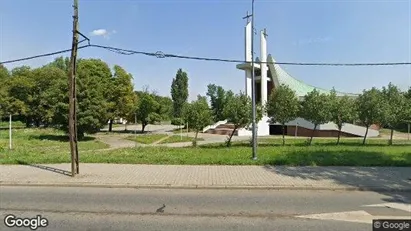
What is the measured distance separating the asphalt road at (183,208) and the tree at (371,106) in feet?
66.8

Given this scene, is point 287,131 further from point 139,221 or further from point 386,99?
point 139,221

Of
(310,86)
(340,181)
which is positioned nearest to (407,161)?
(340,181)

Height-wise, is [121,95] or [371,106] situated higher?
[121,95]

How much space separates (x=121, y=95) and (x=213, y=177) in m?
36.0

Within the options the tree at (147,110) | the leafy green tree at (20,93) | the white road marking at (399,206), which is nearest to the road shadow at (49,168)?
the white road marking at (399,206)

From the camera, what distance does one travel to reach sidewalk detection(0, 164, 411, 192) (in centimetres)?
871

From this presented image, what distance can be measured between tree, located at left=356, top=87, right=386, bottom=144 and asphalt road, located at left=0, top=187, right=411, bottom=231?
20347mm

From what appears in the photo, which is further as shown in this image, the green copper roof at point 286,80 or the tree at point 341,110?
the green copper roof at point 286,80

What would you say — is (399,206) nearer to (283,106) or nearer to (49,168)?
(49,168)

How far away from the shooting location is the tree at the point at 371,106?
25.6m

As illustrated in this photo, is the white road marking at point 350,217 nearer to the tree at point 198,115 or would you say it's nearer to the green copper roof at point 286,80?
the tree at point 198,115

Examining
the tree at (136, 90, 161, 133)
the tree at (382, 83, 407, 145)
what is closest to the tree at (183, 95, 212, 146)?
the tree at (382, 83, 407, 145)

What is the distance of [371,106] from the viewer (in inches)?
1020

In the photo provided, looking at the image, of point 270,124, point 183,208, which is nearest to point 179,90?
point 270,124
